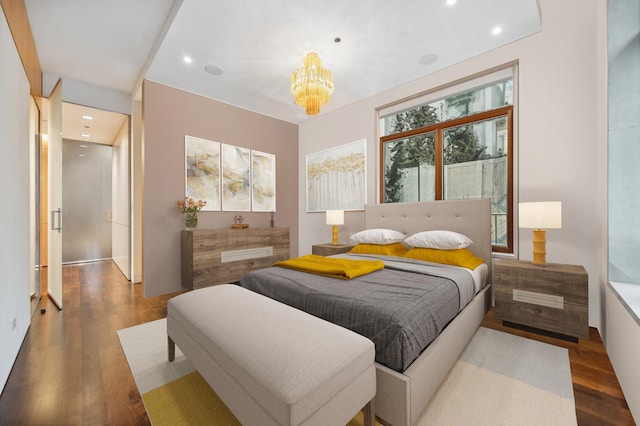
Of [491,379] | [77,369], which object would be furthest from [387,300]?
[77,369]

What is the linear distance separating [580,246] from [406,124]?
7.98ft

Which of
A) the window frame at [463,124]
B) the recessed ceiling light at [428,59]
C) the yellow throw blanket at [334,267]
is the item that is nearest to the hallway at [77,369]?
the yellow throw blanket at [334,267]

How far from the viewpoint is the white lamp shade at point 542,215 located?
2184mm

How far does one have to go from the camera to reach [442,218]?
316 cm

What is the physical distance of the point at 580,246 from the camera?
7.86 ft

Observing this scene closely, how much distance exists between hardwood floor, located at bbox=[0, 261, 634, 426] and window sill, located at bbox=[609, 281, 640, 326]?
0.52 metres

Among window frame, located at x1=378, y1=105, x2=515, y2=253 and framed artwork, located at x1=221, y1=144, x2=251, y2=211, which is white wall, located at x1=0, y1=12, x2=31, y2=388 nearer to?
framed artwork, located at x1=221, y1=144, x2=251, y2=211

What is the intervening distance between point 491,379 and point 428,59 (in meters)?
3.25

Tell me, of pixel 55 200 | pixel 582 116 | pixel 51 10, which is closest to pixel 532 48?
pixel 582 116

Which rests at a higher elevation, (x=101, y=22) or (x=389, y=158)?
(x=101, y=22)

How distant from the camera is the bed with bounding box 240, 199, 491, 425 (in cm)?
122

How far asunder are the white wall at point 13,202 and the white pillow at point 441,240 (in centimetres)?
338

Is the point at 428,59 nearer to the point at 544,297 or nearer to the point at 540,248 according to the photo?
the point at 540,248

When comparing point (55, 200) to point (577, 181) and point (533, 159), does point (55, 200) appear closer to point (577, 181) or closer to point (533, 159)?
point (533, 159)
